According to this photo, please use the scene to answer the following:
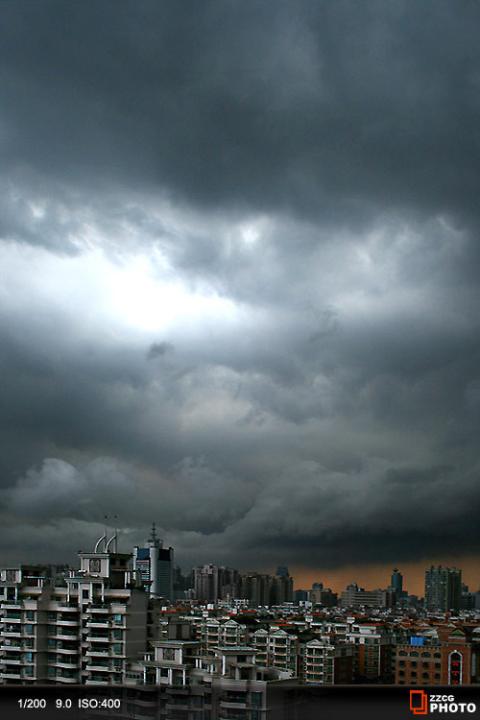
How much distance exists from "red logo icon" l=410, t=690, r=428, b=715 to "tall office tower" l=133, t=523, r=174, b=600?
3066 millimetres

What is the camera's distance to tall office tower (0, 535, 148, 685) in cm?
443

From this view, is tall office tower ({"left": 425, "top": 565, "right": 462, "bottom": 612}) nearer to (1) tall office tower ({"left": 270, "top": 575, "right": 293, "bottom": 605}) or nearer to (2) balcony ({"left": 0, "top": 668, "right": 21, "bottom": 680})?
(1) tall office tower ({"left": 270, "top": 575, "right": 293, "bottom": 605})

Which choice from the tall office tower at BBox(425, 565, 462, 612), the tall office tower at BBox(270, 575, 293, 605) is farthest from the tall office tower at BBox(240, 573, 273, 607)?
the tall office tower at BBox(425, 565, 462, 612)

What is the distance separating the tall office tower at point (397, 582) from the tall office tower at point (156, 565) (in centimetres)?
161

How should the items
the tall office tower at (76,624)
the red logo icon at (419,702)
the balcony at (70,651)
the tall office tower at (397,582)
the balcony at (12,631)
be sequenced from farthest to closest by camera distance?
the tall office tower at (397,582)
the balcony at (12,631)
the balcony at (70,651)
the tall office tower at (76,624)
the red logo icon at (419,702)

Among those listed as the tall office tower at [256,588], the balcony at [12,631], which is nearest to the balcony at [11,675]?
the balcony at [12,631]

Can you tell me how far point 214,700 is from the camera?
2.73 metres

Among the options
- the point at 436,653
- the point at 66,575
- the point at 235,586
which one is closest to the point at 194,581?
the point at 235,586

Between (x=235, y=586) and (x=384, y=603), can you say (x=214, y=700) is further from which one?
(x=384, y=603)

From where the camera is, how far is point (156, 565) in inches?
212

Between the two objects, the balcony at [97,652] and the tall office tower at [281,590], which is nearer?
the balcony at [97,652]

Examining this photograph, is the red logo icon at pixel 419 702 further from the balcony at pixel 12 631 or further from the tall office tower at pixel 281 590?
the tall office tower at pixel 281 590

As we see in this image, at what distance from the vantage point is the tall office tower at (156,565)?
5.00 m

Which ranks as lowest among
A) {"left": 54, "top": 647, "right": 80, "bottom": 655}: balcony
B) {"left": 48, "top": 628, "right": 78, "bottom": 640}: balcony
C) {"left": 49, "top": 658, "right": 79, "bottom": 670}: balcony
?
{"left": 49, "top": 658, "right": 79, "bottom": 670}: balcony
